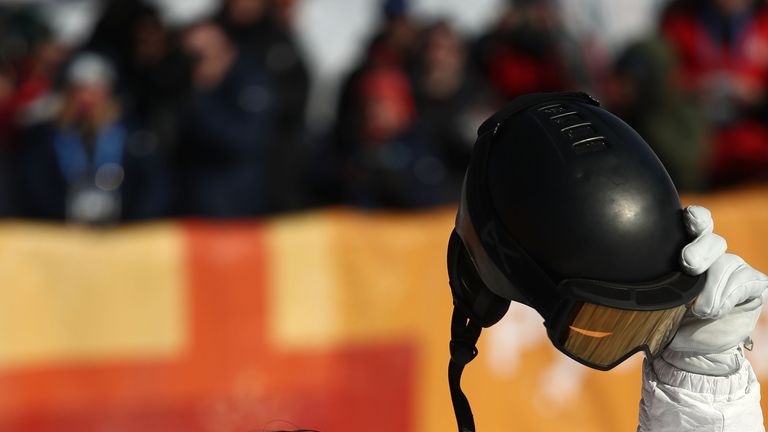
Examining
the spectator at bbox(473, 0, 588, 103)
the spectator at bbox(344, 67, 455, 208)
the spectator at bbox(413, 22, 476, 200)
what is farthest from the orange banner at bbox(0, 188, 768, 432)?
the spectator at bbox(473, 0, 588, 103)

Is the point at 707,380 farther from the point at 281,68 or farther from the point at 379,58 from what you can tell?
the point at 379,58

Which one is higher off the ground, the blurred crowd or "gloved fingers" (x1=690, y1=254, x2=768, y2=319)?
"gloved fingers" (x1=690, y1=254, x2=768, y2=319)

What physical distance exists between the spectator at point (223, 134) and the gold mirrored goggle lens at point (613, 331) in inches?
182

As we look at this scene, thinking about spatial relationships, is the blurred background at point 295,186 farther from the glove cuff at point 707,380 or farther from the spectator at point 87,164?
the glove cuff at point 707,380

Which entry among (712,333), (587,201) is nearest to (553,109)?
(587,201)

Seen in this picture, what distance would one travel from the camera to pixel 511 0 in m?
8.12

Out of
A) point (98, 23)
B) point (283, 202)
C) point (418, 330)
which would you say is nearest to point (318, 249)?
point (418, 330)

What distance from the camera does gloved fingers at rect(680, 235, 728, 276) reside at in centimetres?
194

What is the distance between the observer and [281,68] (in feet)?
23.2

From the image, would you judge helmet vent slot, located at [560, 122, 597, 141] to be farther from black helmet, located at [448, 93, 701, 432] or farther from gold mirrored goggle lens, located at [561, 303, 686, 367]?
gold mirrored goggle lens, located at [561, 303, 686, 367]

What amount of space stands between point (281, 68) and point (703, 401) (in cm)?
521

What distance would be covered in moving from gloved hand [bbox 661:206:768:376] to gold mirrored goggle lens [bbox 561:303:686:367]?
59mm

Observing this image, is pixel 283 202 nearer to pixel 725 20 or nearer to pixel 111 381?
pixel 111 381

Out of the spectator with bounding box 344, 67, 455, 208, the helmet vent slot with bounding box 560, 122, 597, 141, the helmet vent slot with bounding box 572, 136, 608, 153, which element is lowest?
the spectator with bounding box 344, 67, 455, 208
